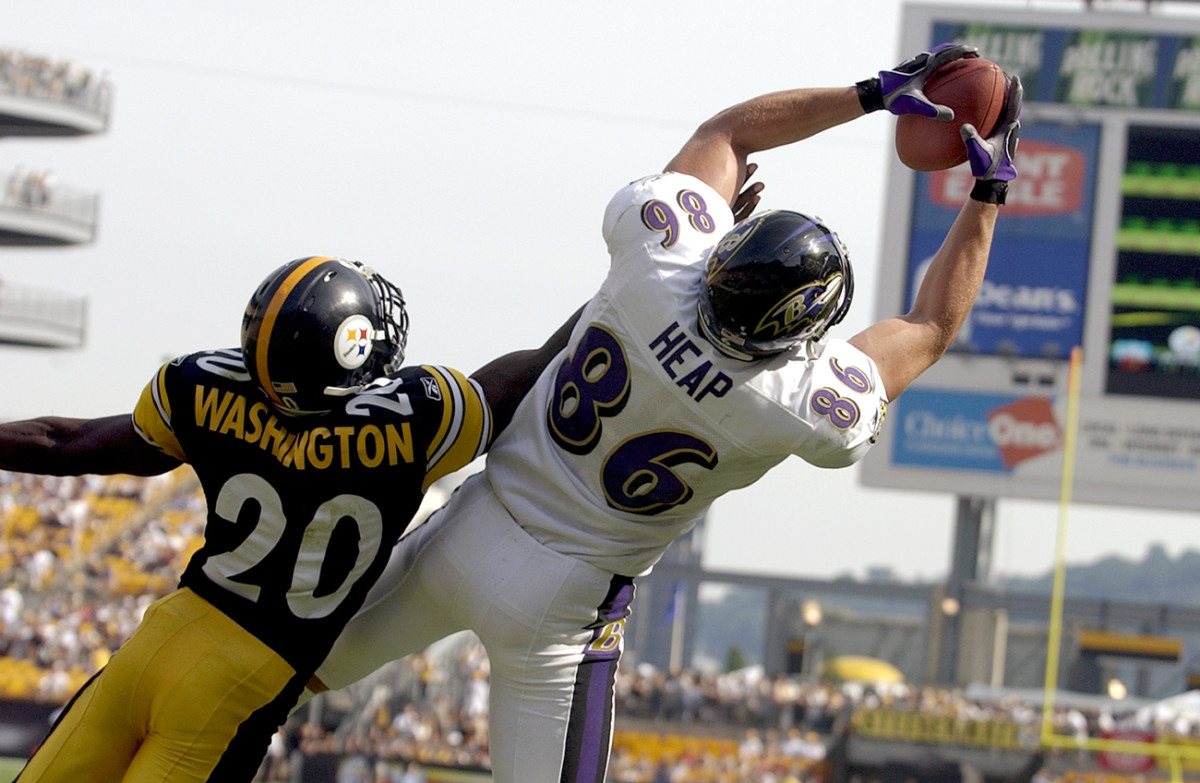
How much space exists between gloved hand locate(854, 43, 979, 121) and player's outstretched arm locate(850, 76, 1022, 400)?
0.32ft

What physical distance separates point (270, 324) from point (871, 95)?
1.48 meters

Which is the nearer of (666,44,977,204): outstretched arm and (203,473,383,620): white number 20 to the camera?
(203,473,383,620): white number 20

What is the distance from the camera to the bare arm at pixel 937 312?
321 centimetres

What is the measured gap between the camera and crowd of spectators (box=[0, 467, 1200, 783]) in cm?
1441

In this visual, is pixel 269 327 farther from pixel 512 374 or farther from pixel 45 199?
pixel 45 199

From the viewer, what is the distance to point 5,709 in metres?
13.0

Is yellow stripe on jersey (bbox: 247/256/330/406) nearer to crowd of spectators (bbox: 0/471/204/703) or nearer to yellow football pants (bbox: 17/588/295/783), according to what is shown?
yellow football pants (bbox: 17/588/295/783)

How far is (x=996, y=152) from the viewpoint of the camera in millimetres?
3336

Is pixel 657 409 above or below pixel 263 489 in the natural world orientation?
above

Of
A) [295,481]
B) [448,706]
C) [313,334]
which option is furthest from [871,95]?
[448,706]

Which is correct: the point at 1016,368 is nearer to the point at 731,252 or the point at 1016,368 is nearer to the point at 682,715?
the point at 682,715

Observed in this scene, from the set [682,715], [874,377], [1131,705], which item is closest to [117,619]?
[682,715]

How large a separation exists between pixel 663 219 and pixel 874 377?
57 cm

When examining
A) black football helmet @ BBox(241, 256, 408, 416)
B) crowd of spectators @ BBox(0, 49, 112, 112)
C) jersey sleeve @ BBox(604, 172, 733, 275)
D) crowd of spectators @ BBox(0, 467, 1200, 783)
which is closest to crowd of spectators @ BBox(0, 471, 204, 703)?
crowd of spectators @ BBox(0, 467, 1200, 783)
